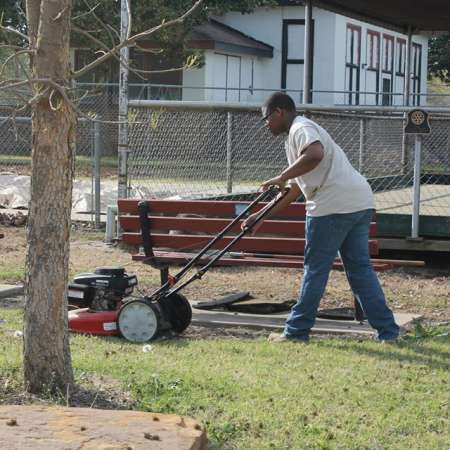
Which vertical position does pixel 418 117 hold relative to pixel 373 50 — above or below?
below

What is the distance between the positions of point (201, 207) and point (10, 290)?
5.87 ft

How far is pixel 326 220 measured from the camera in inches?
295

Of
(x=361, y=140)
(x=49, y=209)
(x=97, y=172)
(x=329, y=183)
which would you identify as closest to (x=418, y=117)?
(x=361, y=140)

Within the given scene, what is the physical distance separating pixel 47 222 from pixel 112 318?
217cm

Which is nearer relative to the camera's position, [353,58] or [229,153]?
[229,153]

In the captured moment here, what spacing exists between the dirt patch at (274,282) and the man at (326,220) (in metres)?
1.47

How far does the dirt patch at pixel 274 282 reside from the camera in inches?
379

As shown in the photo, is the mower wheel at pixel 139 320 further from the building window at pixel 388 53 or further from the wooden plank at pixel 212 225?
the building window at pixel 388 53

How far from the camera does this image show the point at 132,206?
9.45m

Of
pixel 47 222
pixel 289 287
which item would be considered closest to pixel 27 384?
pixel 47 222

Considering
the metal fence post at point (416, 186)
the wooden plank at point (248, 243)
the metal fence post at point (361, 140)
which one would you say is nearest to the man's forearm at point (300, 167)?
the wooden plank at point (248, 243)

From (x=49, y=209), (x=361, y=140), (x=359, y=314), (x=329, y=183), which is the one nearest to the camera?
(x=49, y=209)

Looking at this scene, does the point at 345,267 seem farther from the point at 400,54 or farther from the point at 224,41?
the point at 400,54

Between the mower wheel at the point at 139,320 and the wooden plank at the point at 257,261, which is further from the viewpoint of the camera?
the wooden plank at the point at 257,261
